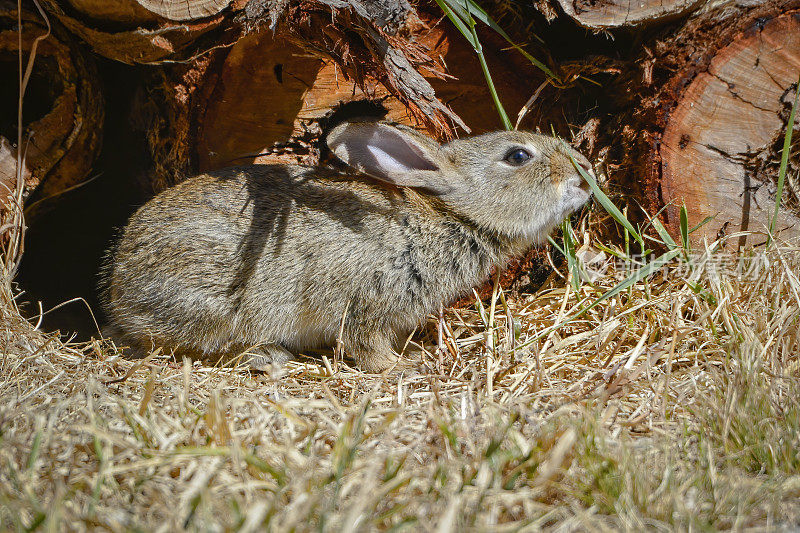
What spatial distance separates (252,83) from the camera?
388 cm

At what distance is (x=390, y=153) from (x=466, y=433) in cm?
177

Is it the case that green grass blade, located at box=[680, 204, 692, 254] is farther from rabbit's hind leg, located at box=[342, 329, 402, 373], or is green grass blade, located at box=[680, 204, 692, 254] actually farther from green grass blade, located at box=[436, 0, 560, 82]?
rabbit's hind leg, located at box=[342, 329, 402, 373]

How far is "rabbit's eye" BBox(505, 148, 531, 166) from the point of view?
3.46 meters

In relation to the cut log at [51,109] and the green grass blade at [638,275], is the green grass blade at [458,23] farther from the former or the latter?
the cut log at [51,109]

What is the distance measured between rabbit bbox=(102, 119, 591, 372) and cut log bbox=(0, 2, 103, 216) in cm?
71

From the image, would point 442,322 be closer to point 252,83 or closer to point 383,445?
point 383,445

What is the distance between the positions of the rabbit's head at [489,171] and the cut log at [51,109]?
1.72 meters

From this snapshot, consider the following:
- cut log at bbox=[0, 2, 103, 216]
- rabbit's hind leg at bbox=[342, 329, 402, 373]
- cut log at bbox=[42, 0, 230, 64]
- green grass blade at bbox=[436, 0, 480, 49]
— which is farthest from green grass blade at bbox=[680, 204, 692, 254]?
cut log at bbox=[0, 2, 103, 216]

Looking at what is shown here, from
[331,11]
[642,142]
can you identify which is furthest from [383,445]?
[642,142]

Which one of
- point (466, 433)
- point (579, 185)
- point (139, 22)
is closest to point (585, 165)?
point (579, 185)

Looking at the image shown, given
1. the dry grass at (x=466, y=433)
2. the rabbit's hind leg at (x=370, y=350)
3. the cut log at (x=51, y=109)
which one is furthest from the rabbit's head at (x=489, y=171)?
the cut log at (x=51, y=109)

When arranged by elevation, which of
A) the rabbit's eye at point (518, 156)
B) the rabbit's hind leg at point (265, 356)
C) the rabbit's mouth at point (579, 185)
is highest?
the rabbit's eye at point (518, 156)

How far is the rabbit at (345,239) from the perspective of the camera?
339 cm

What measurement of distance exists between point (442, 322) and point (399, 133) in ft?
3.68
